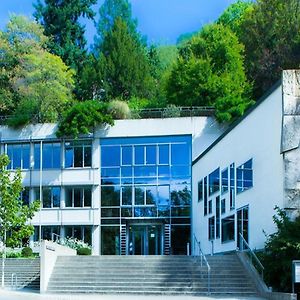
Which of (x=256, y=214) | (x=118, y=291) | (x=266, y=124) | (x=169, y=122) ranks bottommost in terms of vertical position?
(x=118, y=291)

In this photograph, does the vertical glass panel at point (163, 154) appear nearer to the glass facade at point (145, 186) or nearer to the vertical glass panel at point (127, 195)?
the glass facade at point (145, 186)

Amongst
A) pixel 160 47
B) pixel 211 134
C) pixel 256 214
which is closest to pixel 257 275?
pixel 256 214

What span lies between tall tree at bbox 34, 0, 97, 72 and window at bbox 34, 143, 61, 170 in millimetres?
18313

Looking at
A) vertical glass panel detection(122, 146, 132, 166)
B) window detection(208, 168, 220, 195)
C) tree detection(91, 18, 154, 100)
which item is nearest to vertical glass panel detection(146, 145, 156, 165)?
vertical glass panel detection(122, 146, 132, 166)

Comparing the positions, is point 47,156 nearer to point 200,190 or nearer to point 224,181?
point 200,190

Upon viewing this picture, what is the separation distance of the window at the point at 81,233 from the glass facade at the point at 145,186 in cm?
96

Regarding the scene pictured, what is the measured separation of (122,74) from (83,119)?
56.4 feet

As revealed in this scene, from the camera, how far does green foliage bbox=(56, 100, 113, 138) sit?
5056 cm

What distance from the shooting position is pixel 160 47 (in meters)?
90.4

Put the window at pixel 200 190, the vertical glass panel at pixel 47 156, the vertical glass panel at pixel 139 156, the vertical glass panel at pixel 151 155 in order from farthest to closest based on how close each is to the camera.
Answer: the vertical glass panel at pixel 47 156
the vertical glass panel at pixel 139 156
the vertical glass panel at pixel 151 155
the window at pixel 200 190

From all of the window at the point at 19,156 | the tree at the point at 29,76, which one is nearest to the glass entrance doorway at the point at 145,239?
the window at the point at 19,156

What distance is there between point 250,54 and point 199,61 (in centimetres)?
837

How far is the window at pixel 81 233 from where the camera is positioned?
50.9 meters

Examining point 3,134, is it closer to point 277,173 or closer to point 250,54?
point 250,54
